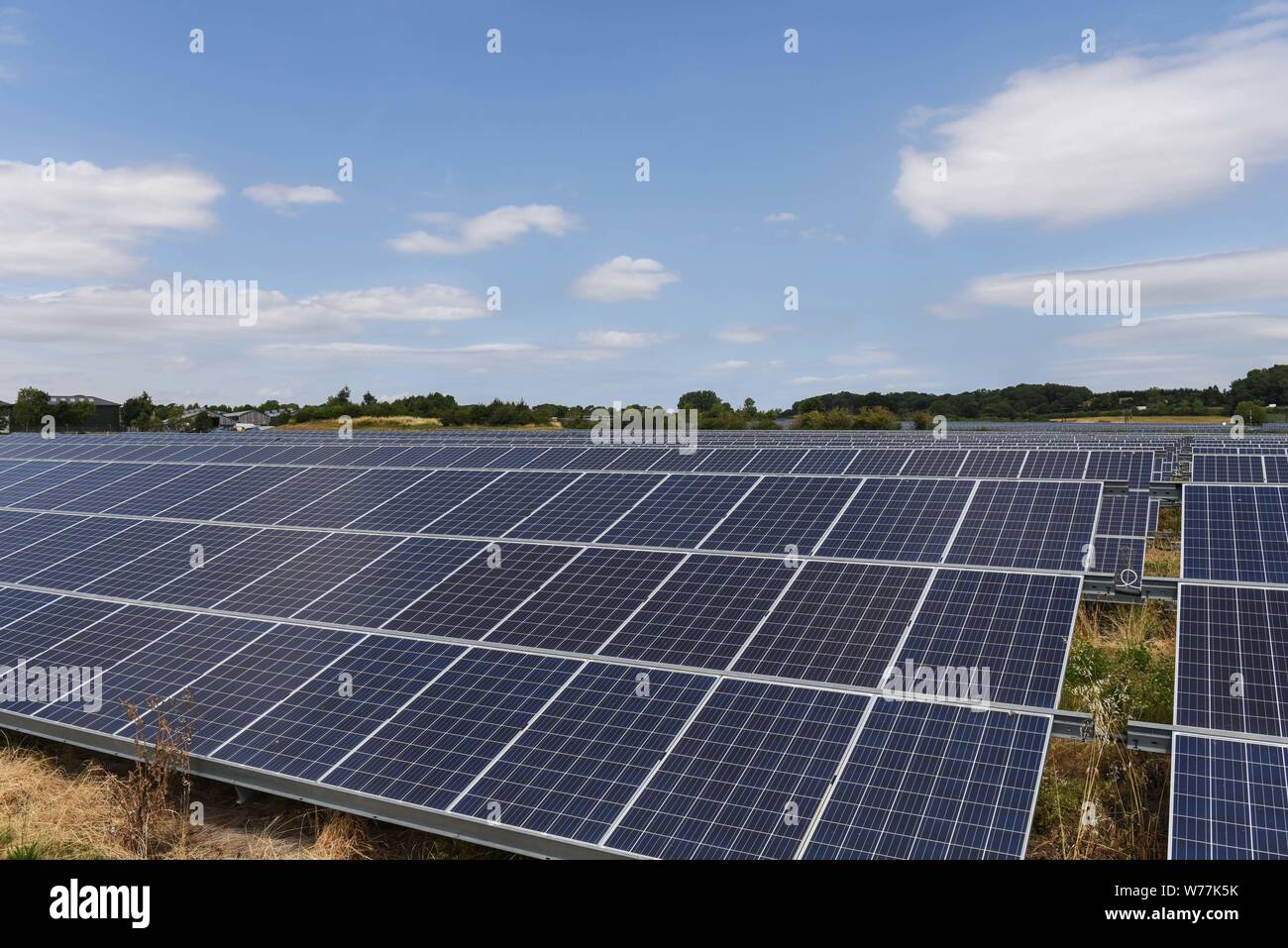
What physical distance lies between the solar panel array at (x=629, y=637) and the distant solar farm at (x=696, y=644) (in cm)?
5

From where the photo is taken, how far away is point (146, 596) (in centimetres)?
1828

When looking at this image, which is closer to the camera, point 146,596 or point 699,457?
point 146,596

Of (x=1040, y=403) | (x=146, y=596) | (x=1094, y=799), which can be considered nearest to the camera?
(x=1094, y=799)

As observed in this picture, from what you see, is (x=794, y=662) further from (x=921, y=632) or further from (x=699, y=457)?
(x=699, y=457)

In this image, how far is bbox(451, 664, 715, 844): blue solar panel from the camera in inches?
400

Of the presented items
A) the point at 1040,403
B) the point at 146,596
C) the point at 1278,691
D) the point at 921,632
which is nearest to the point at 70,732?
the point at 146,596

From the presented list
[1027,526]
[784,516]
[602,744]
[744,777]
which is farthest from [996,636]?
[602,744]

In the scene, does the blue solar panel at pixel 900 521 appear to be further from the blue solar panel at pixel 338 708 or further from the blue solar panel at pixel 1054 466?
the blue solar panel at pixel 338 708

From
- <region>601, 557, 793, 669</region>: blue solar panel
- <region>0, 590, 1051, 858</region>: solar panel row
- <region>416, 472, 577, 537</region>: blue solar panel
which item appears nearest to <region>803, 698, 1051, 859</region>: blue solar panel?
<region>0, 590, 1051, 858</region>: solar panel row

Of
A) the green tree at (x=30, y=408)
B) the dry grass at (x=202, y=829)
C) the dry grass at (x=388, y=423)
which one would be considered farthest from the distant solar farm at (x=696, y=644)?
the green tree at (x=30, y=408)

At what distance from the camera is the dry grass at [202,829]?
37.7ft

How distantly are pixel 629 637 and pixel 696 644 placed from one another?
1142 millimetres
